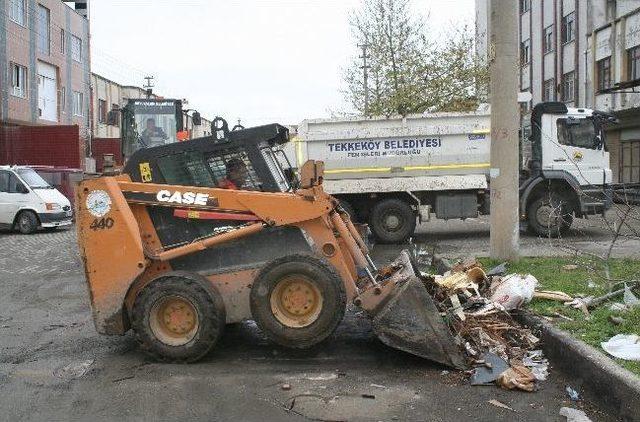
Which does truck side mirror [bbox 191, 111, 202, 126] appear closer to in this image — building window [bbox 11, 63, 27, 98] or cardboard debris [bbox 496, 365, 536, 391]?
cardboard debris [bbox 496, 365, 536, 391]

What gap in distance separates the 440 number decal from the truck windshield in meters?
10.8

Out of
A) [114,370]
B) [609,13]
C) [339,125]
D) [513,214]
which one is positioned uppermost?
[609,13]

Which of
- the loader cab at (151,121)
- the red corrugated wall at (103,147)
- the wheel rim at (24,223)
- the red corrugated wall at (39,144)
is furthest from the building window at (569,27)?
the wheel rim at (24,223)

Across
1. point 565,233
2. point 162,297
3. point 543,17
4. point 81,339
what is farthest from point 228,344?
point 543,17

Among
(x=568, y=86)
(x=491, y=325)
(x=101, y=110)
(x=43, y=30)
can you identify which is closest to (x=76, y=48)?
(x=43, y=30)

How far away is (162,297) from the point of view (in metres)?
5.50

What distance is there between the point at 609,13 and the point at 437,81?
487 inches

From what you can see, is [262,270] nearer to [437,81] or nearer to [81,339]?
[81,339]

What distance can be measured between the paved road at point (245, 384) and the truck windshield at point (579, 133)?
8.74 m

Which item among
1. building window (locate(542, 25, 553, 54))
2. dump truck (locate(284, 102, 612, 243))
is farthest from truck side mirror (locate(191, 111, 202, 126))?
building window (locate(542, 25, 553, 54))

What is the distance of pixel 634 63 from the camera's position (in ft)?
87.6

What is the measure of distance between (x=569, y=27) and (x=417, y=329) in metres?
32.6

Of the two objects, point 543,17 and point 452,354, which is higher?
point 543,17

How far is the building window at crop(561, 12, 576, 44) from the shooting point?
32856 mm
